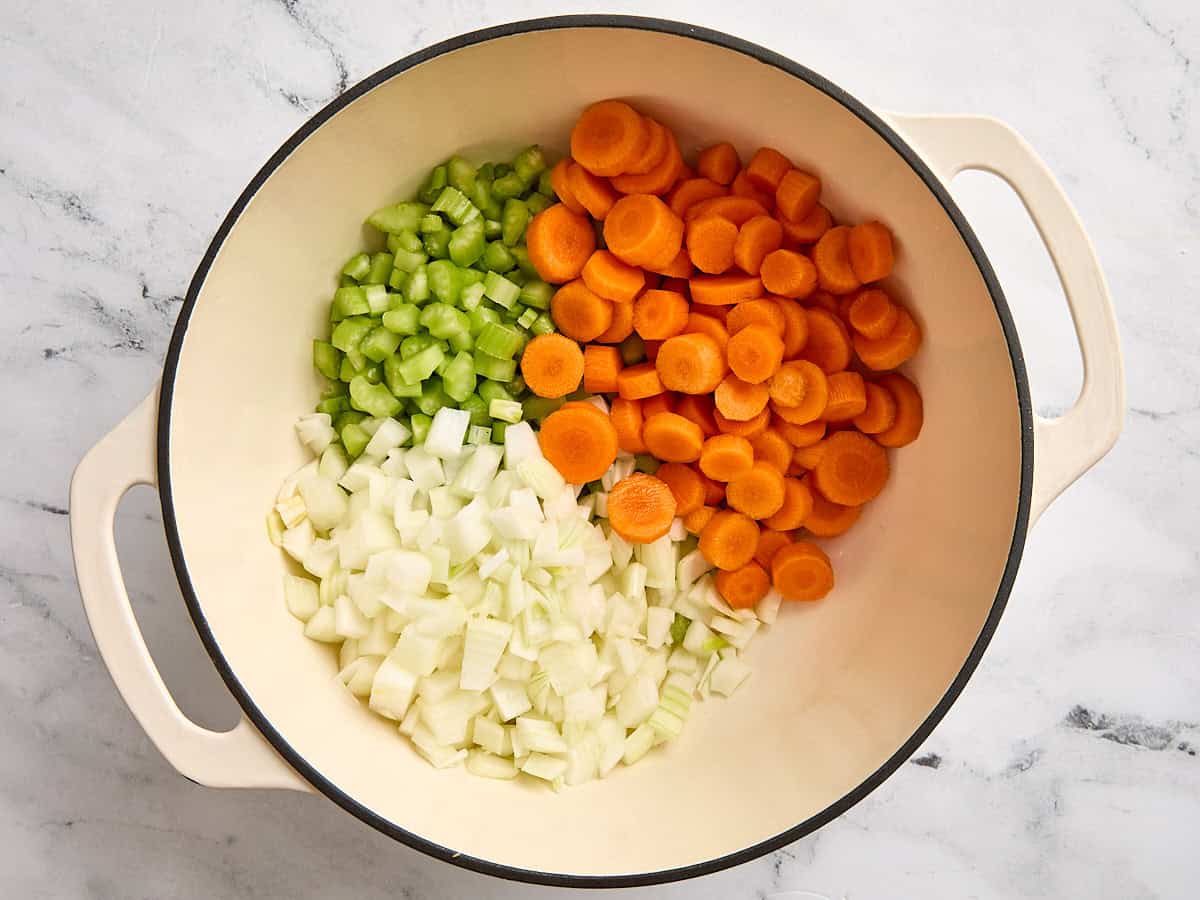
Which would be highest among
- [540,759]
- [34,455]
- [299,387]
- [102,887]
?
[299,387]

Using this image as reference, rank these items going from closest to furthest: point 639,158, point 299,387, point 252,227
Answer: point 252,227 < point 639,158 < point 299,387

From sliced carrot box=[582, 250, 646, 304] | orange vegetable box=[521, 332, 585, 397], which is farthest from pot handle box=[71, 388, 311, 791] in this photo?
sliced carrot box=[582, 250, 646, 304]

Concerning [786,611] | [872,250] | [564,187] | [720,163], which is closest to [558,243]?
[564,187]

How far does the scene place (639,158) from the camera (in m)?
1.71

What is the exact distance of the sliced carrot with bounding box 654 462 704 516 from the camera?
1847 millimetres

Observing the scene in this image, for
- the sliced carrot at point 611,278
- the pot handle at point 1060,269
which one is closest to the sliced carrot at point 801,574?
the pot handle at point 1060,269

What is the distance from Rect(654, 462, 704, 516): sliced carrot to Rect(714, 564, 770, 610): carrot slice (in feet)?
0.44

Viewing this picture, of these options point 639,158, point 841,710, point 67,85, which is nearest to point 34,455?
point 67,85

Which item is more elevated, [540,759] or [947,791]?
[947,791]

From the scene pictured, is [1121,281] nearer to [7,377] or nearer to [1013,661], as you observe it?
[1013,661]

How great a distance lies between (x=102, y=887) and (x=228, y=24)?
1661 millimetres

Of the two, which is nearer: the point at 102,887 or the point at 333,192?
the point at 333,192

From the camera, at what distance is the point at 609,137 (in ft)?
5.57

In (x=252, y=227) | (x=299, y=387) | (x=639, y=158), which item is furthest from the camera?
(x=299, y=387)
